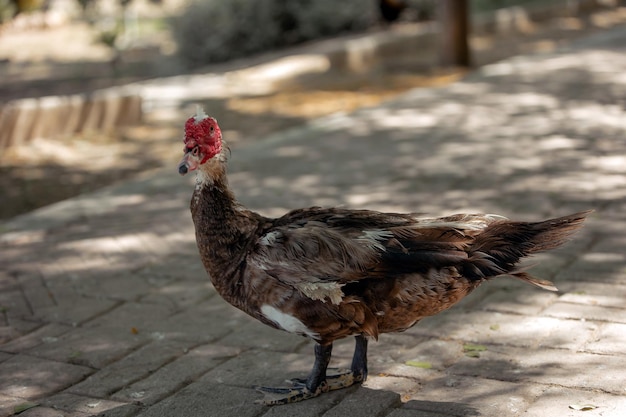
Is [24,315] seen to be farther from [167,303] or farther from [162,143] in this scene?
[162,143]

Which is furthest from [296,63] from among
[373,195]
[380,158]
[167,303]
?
[167,303]

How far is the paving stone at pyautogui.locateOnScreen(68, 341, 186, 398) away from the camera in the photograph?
412cm

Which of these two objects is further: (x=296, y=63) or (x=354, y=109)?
(x=296, y=63)

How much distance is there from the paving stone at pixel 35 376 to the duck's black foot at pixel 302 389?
97 centimetres

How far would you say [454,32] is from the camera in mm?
12500

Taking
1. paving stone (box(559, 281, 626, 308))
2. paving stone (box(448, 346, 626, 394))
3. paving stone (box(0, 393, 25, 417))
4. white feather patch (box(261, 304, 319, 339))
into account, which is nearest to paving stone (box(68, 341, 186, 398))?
paving stone (box(0, 393, 25, 417))

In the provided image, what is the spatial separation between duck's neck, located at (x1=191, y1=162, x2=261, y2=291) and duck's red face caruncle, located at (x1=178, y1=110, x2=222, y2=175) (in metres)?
0.06

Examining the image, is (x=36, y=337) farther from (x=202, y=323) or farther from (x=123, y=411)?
(x=123, y=411)

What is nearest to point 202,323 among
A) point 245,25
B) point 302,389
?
point 302,389

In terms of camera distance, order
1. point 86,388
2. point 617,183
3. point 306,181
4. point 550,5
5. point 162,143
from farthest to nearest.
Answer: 1. point 550,5
2. point 162,143
3. point 306,181
4. point 617,183
5. point 86,388

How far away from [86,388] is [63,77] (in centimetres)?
1093

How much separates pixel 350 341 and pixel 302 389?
74cm

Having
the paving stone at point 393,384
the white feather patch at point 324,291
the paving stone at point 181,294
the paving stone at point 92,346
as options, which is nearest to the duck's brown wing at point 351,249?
the white feather patch at point 324,291

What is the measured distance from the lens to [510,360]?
13.6ft
